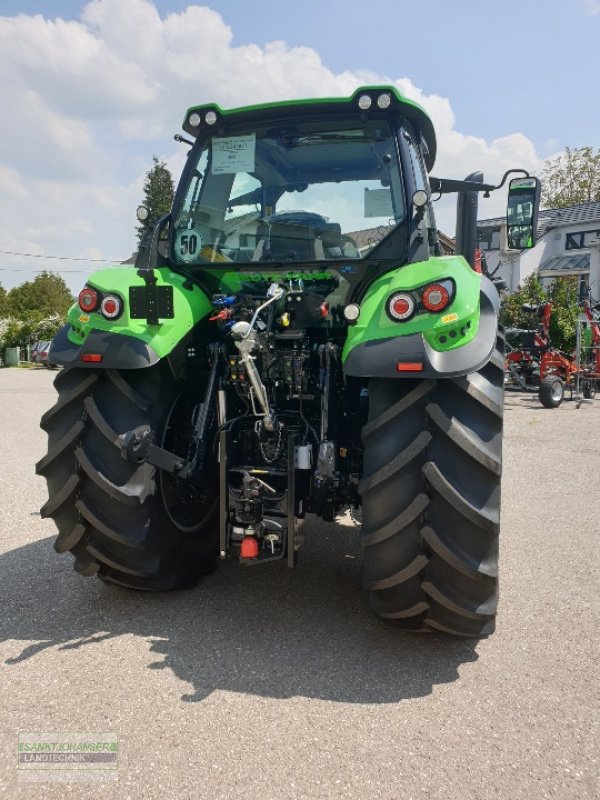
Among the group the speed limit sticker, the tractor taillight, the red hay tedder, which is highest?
the speed limit sticker

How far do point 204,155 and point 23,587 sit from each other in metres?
2.64

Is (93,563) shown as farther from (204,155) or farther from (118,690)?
(204,155)

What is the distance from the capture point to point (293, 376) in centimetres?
325

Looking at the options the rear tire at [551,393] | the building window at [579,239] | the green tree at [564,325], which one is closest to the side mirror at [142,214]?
the rear tire at [551,393]

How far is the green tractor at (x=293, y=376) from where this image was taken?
8.89 ft

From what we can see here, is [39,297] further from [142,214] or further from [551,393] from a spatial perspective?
[142,214]

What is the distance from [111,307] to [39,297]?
53943 millimetres

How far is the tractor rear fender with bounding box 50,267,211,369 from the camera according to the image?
3037 millimetres

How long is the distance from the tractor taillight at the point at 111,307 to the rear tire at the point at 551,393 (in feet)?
38.5

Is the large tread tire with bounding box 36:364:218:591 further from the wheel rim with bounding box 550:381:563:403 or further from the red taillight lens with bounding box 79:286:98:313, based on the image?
the wheel rim with bounding box 550:381:563:403

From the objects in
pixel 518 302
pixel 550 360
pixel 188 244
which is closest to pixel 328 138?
pixel 188 244

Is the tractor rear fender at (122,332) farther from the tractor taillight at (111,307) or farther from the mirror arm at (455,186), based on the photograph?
the mirror arm at (455,186)

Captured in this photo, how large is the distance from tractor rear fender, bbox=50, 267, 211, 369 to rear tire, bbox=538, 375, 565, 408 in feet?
37.3

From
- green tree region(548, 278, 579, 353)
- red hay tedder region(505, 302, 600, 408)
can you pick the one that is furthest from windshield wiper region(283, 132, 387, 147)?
green tree region(548, 278, 579, 353)
